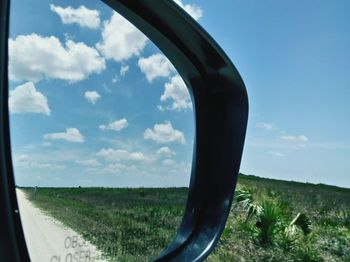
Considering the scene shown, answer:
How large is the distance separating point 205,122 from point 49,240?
1.26 m

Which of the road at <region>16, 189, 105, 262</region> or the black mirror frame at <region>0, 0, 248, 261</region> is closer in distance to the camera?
the road at <region>16, 189, 105, 262</region>

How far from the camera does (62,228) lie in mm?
1533

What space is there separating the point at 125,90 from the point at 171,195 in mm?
660

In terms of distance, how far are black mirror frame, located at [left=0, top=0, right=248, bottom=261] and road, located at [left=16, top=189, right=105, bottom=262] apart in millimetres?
559

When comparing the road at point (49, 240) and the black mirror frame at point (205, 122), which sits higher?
the black mirror frame at point (205, 122)

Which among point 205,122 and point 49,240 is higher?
point 205,122

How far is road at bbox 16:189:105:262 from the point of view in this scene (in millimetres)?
1261

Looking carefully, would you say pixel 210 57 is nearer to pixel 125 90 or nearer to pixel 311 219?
pixel 125 90

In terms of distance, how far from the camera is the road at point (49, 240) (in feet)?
4.14

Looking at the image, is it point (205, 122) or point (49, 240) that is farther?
point (205, 122)

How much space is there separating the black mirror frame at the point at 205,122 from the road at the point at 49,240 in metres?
0.56

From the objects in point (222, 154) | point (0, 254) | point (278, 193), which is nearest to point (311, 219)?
point (278, 193)

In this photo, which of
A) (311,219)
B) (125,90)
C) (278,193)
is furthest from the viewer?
(278,193)

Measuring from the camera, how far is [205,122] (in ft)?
8.37
